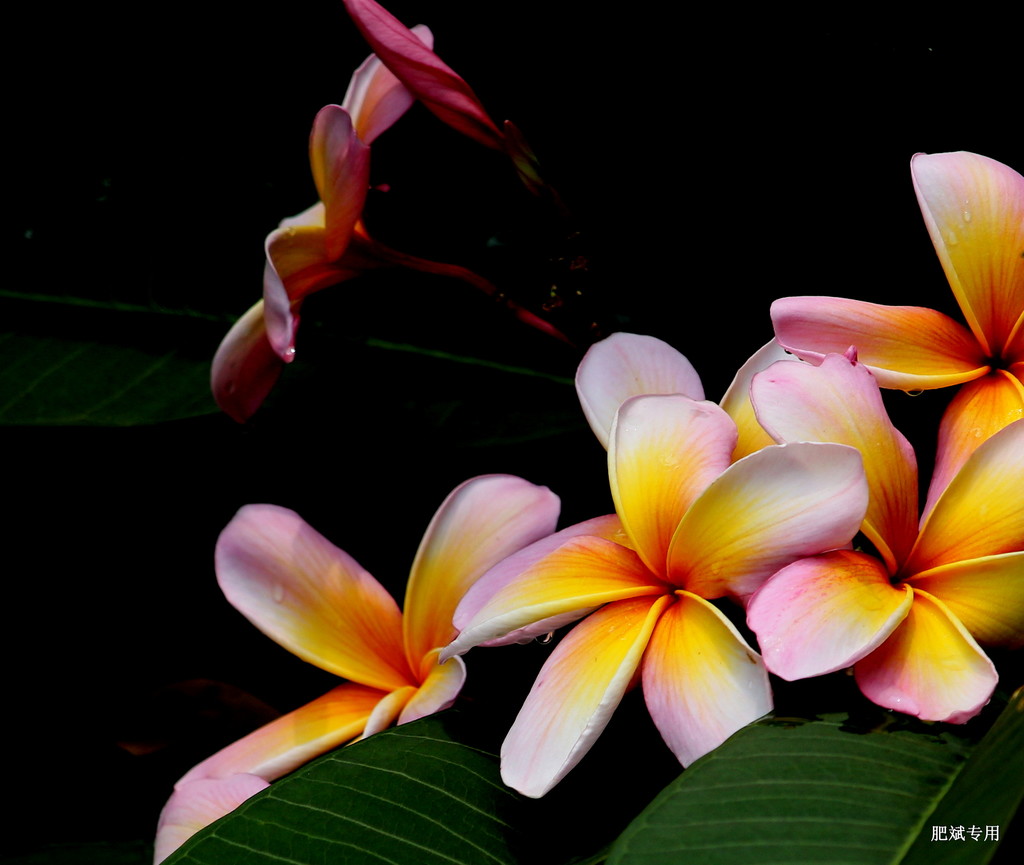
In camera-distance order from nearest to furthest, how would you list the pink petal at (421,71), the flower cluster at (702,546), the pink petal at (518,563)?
the flower cluster at (702,546)
the pink petal at (518,563)
the pink petal at (421,71)

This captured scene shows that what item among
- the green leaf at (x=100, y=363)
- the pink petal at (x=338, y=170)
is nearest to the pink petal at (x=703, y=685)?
the pink petal at (x=338, y=170)

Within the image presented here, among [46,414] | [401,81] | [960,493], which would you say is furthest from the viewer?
[46,414]

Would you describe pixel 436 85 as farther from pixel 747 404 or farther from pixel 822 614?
pixel 822 614

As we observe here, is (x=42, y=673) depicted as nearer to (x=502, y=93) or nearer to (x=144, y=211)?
(x=144, y=211)

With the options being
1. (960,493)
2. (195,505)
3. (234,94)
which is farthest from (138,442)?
(960,493)

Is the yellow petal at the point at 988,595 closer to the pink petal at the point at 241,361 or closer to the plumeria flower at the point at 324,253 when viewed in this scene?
the plumeria flower at the point at 324,253
